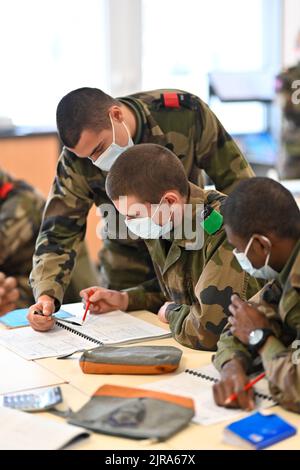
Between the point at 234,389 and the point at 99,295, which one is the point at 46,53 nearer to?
the point at 99,295

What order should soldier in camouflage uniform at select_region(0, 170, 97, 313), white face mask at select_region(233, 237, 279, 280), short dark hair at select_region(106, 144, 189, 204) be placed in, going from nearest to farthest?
white face mask at select_region(233, 237, 279, 280) → short dark hair at select_region(106, 144, 189, 204) → soldier in camouflage uniform at select_region(0, 170, 97, 313)

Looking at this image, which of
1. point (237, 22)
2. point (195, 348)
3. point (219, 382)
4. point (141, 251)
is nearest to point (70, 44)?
point (237, 22)

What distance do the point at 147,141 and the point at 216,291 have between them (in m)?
0.64

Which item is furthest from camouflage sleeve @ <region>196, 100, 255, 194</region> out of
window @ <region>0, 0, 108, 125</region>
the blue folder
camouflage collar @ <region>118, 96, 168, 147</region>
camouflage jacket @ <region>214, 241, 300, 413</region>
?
window @ <region>0, 0, 108, 125</region>

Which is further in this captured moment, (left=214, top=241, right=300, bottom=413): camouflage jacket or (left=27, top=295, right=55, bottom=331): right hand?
(left=27, top=295, right=55, bottom=331): right hand

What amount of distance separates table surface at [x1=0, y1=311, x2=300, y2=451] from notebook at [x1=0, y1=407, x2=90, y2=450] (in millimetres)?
25

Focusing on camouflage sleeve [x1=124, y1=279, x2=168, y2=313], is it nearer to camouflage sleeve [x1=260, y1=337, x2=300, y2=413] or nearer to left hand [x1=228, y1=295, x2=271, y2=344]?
left hand [x1=228, y1=295, x2=271, y2=344]

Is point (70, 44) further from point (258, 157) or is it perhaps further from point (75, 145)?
point (75, 145)

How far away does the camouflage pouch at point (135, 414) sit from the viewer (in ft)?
5.24

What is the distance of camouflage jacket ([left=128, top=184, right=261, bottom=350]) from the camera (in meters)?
2.09

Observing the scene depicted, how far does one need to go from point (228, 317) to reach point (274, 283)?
23 centimetres

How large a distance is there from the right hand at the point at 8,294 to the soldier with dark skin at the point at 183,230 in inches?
39.3

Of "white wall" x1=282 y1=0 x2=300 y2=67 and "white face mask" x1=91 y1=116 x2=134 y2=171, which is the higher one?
"white face mask" x1=91 y1=116 x2=134 y2=171

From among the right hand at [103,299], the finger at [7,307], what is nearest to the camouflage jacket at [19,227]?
the finger at [7,307]
